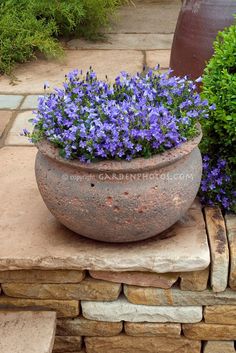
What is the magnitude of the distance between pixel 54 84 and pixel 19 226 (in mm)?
1935

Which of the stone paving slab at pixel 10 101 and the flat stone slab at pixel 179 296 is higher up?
the stone paving slab at pixel 10 101

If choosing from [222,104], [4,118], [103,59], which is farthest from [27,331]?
[103,59]

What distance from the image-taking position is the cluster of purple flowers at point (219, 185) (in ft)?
7.44

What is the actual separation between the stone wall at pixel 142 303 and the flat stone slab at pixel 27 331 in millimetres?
56

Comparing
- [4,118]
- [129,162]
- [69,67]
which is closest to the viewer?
[129,162]

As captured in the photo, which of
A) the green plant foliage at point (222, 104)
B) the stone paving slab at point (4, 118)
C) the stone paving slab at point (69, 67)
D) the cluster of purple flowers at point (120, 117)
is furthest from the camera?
the stone paving slab at point (69, 67)

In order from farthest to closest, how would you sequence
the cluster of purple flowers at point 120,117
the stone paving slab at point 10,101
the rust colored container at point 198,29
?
the stone paving slab at point 10,101
the rust colored container at point 198,29
the cluster of purple flowers at point 120,117

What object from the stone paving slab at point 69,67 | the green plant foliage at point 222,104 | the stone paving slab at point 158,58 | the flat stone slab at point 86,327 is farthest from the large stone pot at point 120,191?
the stone paving slab at point 158,58

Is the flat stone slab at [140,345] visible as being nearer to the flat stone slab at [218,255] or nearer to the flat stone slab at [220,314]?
the flat stone slab at [220,314]

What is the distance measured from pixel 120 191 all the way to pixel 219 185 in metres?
0.56

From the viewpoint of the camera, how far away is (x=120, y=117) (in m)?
1.89

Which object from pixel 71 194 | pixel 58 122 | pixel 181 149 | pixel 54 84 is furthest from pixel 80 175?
pixel 54 84

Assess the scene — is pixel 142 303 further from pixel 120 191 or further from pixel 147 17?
pixel 147 17

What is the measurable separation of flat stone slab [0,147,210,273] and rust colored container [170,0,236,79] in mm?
887
